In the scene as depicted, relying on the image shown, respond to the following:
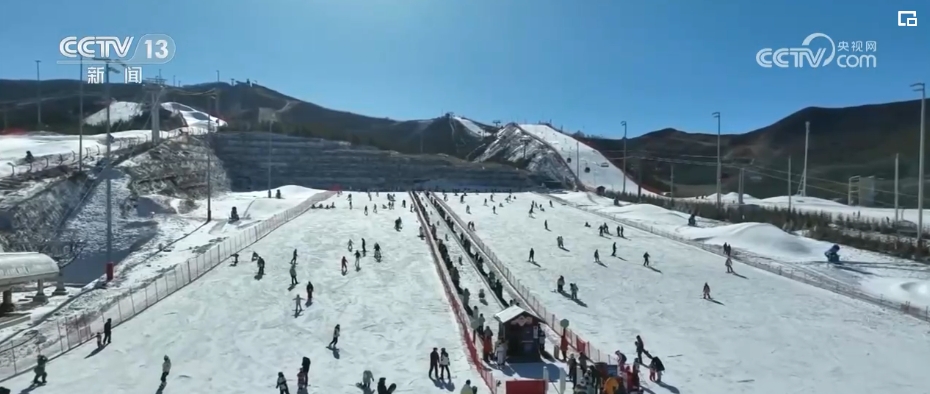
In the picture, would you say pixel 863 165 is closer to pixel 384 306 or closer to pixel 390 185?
pixel 390 185

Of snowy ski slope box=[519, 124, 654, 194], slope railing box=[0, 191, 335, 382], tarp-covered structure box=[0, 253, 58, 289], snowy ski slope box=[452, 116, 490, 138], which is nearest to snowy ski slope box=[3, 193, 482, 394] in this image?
slope railing box=[0, 191, 335, 382]

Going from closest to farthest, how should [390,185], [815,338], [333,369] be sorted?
[333,369] → [815,338] → [390,185]

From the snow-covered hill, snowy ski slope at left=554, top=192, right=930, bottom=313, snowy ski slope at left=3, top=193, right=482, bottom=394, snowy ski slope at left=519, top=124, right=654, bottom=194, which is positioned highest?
the snow-covered hill

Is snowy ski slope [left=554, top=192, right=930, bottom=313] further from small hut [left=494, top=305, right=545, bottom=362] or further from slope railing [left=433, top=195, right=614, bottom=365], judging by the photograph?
small hut [left=494, top=305, right=545, bottom=362]

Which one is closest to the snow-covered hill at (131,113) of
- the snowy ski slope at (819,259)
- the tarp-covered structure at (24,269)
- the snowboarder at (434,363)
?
the snowy ski slope at (819,259)

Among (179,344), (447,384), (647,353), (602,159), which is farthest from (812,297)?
(602,159)

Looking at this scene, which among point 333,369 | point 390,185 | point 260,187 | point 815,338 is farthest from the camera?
point 390,185

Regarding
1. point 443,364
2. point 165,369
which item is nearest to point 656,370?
point 443,364
